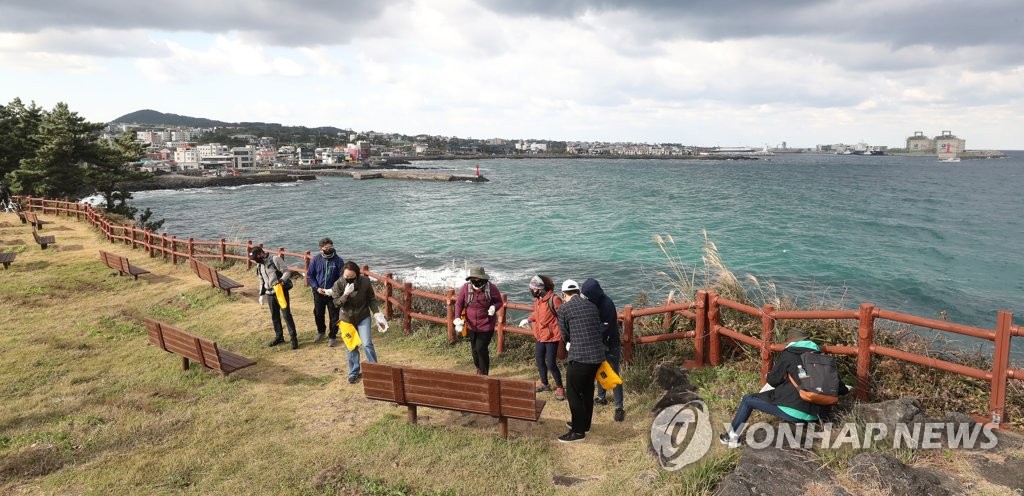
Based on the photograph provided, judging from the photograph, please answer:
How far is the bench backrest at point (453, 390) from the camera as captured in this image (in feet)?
19.2

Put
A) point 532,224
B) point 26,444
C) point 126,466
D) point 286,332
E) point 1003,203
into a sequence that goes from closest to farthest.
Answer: point 126,466, point 26,444, point 286,332, point 532,224, point 1003,203

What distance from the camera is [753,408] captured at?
5508 mm

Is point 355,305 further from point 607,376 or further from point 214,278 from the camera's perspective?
point 214,278

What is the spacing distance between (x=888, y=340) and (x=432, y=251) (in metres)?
26.7

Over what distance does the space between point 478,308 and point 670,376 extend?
2678 mm

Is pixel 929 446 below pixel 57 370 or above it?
above

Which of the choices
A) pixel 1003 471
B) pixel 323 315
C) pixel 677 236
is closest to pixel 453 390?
pixel 323 315

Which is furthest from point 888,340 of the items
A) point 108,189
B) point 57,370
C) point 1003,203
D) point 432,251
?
point 1003,203

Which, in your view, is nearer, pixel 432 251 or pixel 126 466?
pixel 126 466

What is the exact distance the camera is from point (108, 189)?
38.3m

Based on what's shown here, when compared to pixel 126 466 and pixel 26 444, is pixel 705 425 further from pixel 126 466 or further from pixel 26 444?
pixel 26 444

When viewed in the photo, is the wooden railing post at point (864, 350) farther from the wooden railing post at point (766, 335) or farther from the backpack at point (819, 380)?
the backpack at point (819, 380)

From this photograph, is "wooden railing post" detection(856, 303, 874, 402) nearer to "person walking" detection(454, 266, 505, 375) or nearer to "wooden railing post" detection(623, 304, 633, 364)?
"wooden railing post" detection(623, 304, 633, 364)
